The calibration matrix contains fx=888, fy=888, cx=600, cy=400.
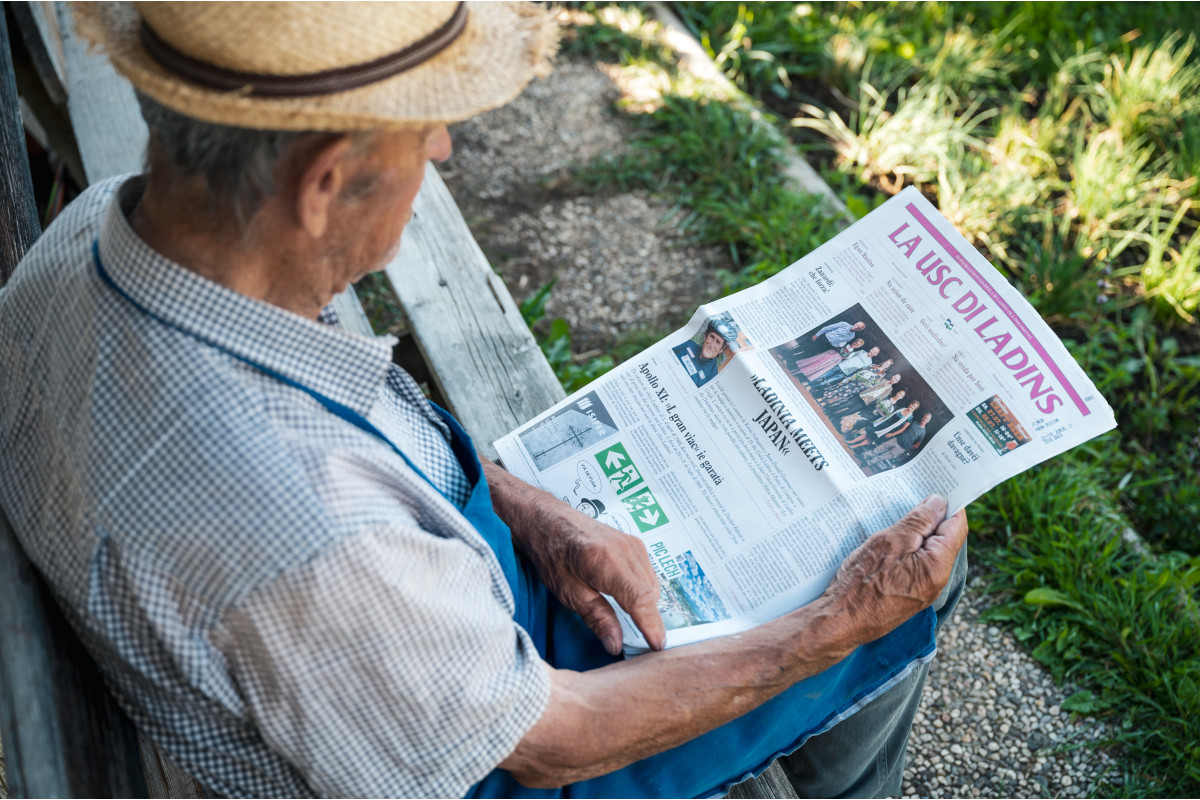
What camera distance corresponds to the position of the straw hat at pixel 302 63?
0.93 m

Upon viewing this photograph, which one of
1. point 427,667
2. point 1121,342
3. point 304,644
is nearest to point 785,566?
point 427,667

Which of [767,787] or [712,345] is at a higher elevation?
[712,345]

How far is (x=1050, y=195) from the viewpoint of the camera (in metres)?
3.43

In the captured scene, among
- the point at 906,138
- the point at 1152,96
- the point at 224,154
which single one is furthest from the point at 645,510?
the point at 1152,96

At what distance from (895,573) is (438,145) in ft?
3.00

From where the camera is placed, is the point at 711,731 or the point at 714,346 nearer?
the point at 711,731

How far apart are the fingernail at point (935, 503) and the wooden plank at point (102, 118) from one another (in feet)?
6.97

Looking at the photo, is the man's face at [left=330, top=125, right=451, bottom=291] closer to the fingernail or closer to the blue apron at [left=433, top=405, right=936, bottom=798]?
the blue apron at [left=433, top=405, right=936, bottom=798]

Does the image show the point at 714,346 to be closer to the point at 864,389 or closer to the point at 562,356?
the point at 864,389

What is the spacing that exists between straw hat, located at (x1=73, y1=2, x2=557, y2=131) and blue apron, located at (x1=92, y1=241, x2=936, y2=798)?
23.6 inches

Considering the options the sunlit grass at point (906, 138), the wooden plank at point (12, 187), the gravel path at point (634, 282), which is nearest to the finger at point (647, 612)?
the gravel path at point (634, 282)

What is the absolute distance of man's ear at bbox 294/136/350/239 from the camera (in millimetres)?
994

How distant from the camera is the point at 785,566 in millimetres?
1467

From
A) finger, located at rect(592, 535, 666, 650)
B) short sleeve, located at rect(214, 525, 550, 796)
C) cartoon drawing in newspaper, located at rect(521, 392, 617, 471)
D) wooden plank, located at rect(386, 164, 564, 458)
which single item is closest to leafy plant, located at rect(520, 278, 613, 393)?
wooden plank, located at rect(386, 164, 564, 458)
